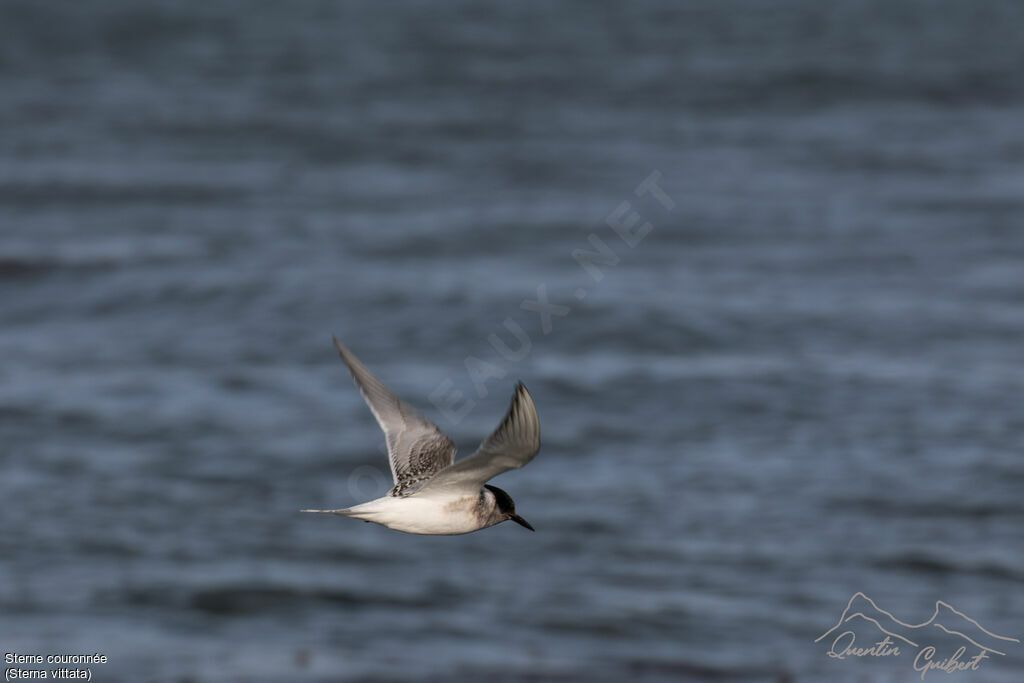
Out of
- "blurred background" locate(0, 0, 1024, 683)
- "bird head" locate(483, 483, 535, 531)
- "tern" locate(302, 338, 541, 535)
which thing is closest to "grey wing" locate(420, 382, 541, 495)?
"tern" locate(302, 338, 541, 535)

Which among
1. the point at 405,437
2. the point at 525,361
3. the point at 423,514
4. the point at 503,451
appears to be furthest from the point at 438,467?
the point at 525,361

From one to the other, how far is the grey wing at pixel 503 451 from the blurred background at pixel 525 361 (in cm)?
626

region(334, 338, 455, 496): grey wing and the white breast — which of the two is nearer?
the white breast

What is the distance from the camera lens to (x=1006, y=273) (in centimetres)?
2152

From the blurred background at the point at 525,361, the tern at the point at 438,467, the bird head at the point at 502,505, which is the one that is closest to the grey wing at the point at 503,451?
the tern at the point at 438,467

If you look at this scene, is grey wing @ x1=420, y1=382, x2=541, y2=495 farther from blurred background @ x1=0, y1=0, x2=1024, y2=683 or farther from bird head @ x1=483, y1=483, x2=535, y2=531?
blurred background @ x1=0, y1=0, x2=1024, y2=683

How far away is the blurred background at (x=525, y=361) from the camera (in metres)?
12.6

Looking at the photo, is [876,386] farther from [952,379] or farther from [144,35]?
[144,35]

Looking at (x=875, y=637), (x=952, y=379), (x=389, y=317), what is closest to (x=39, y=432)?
(x=389, y=317)

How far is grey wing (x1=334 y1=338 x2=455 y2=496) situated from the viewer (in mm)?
6137

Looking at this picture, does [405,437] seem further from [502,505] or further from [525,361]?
[525,361]

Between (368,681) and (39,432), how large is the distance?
23.0 ft

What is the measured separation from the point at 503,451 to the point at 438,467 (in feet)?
4.29

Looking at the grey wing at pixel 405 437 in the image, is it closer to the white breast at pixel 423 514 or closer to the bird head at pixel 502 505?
the bird head at pixel 502 505
